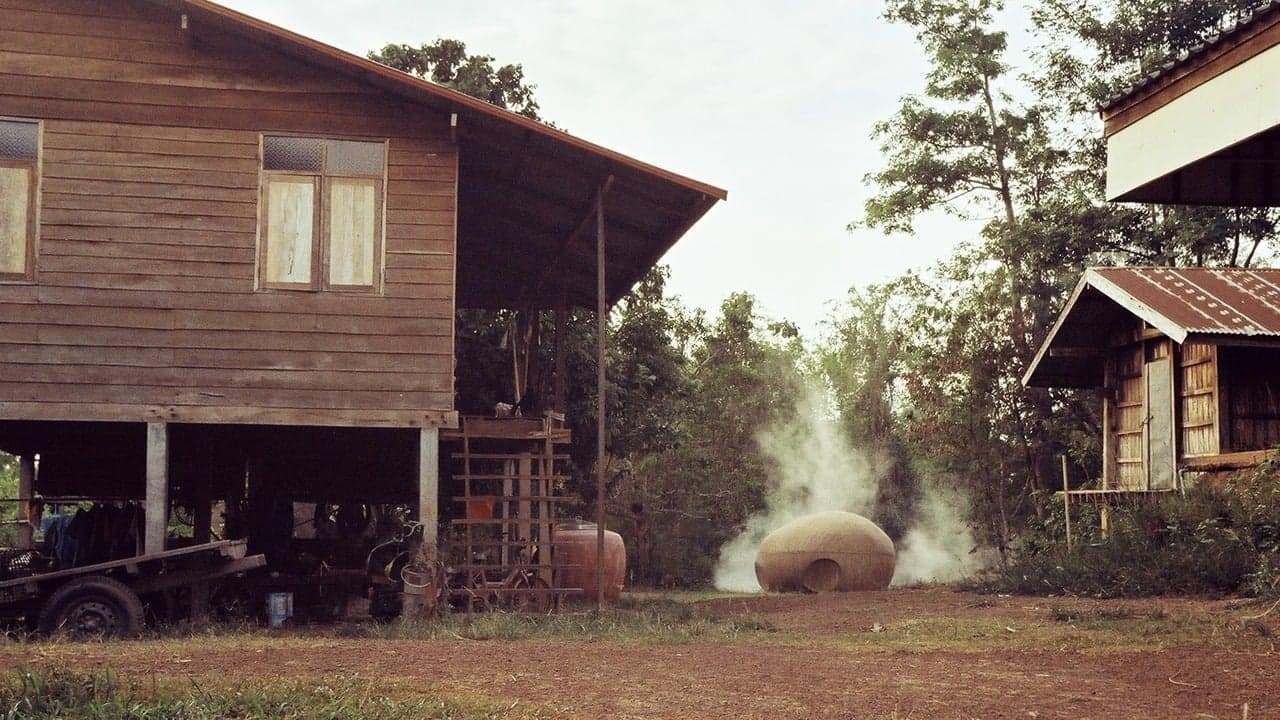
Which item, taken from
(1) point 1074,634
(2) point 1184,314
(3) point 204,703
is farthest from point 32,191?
(2) point 1184,314

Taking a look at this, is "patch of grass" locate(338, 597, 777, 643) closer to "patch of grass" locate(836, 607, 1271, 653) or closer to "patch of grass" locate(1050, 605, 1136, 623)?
"patch of grass" locate(836, 607, 1271, 653)

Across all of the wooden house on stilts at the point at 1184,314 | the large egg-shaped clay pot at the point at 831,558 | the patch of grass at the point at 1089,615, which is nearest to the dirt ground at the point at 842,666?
the patch of grass at the point at 1089,615

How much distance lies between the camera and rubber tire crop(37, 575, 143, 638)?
502 inches

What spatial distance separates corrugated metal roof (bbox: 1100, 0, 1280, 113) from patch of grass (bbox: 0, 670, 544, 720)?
5.60 meters

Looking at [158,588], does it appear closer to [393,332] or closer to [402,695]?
[393,332]

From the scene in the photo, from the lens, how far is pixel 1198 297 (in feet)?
A: 64.8

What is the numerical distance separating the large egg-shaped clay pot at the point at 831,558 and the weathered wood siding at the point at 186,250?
11344 millimetres

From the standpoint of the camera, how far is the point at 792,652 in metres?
10.9

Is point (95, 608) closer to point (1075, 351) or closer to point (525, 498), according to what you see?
point (525, 498)

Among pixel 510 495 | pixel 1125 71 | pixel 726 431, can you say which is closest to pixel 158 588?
pixel 510 495

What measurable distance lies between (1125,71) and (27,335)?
23947 millimetres

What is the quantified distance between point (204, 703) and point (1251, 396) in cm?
1607

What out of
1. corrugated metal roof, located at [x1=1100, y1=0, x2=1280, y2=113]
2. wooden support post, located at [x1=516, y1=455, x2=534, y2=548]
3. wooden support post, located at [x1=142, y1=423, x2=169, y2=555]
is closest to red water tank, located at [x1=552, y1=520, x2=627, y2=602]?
wooden support post, located at [x1=516, y1=455, x2=534, y2=548]

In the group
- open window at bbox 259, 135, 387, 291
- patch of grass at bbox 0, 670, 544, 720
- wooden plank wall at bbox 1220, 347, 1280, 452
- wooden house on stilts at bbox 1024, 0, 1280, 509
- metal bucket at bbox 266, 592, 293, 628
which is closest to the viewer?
patch of grass at bbox 0, 670, 544, 720
